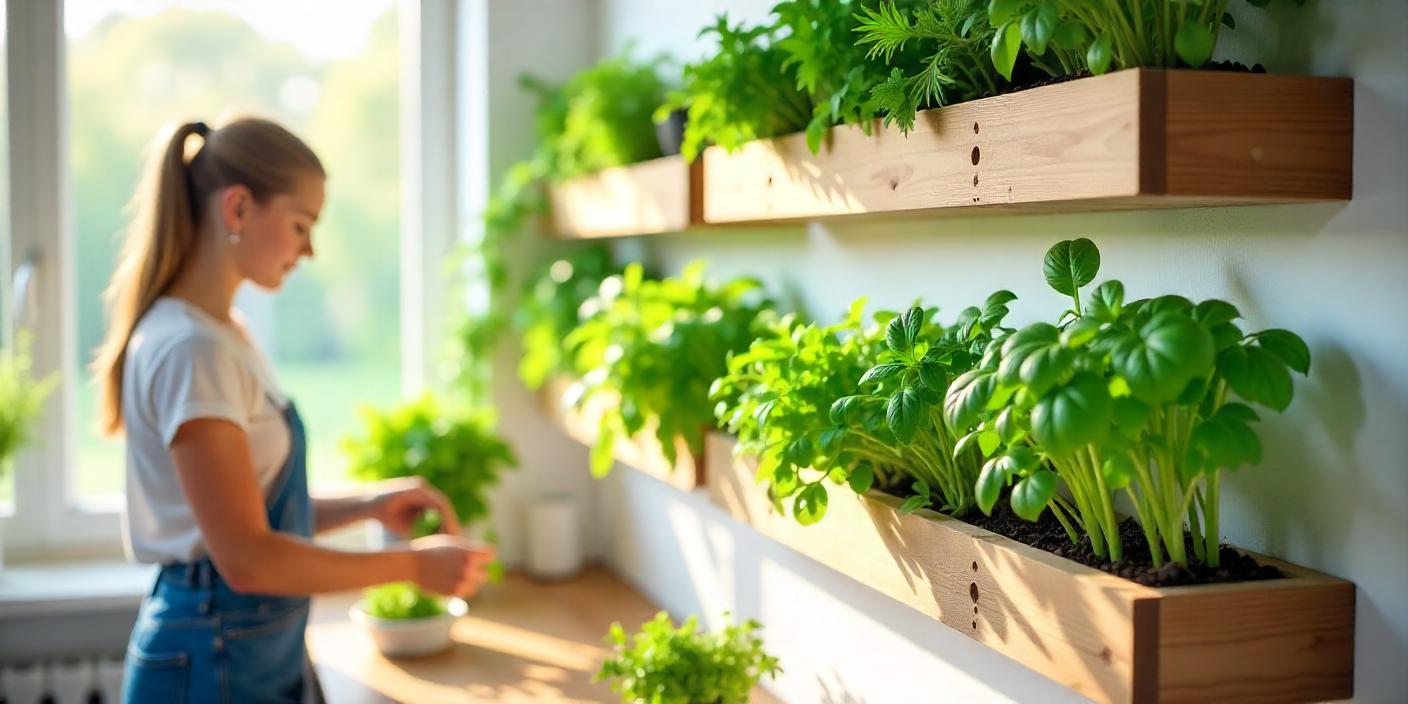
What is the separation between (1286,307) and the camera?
1047 mm

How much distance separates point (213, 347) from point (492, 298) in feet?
3.27

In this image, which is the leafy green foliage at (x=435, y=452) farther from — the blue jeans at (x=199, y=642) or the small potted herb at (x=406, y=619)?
the blue jeans at (x=199, y=642)

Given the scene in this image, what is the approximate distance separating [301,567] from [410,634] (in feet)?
1.48

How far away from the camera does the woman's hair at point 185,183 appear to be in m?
1.89

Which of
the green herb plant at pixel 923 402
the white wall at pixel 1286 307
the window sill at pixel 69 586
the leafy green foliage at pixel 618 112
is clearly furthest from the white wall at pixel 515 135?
the green herb plant at pixel 923 402

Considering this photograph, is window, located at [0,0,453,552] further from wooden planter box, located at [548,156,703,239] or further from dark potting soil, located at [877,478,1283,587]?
dark potting soil, located at [877,478,1283,587]

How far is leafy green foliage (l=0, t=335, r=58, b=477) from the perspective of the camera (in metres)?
2.55

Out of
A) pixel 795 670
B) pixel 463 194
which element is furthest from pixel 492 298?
pixel 795 670

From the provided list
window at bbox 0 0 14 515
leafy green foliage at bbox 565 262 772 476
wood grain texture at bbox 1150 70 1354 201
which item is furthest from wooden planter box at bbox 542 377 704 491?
window at bbox 0 0 14 515

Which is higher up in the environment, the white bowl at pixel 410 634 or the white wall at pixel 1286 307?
the white wall at pixel 1286 307

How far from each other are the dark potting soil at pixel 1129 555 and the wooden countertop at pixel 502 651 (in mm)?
822

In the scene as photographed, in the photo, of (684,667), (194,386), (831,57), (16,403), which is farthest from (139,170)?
(831,57)

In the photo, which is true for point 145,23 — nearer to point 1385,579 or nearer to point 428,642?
point 428,642

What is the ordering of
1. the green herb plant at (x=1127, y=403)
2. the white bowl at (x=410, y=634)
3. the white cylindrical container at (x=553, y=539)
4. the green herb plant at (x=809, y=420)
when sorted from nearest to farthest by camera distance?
the green herb plant at (x=1127, y=403), the green herb plant at (x=809, y=420), the white bowl at (x=410, y=634), the white cylindrical container at (x=553, y=539)
